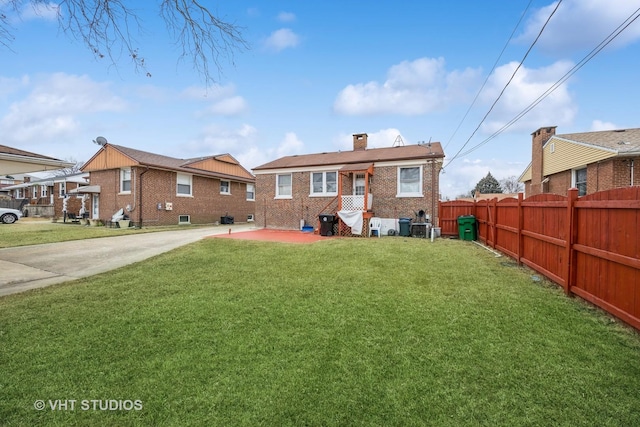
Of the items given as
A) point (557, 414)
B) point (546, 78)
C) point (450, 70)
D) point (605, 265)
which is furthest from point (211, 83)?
point (450, 70)

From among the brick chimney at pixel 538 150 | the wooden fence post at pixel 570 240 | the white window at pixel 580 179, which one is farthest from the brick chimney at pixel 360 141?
the wooden fence post at pixel 570 240

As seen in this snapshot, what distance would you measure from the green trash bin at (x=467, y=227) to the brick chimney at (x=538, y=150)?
12645 mm

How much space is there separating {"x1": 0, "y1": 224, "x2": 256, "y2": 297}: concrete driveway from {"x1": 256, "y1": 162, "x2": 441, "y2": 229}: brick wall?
6.09 m

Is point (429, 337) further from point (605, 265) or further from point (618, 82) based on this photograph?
point (618, 82)

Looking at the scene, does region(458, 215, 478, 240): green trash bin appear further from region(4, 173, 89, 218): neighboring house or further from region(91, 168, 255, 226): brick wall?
region(4, 173, 89, 218): neighboring house

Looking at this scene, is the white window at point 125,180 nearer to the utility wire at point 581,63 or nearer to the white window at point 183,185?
the white window at point 183,185

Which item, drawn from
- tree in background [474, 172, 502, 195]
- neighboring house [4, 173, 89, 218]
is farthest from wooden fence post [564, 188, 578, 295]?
tree in background [474, 172, 502, 195]

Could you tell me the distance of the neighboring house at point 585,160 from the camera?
1396 centimetres

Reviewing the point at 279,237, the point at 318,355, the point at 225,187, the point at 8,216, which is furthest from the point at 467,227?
the point at 8,216

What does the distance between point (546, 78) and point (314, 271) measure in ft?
35.4

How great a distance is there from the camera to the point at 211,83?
451 centimetres

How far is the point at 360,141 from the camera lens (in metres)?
18.5

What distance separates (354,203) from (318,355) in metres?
11.4

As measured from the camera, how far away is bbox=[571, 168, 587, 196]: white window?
54.3 feet
